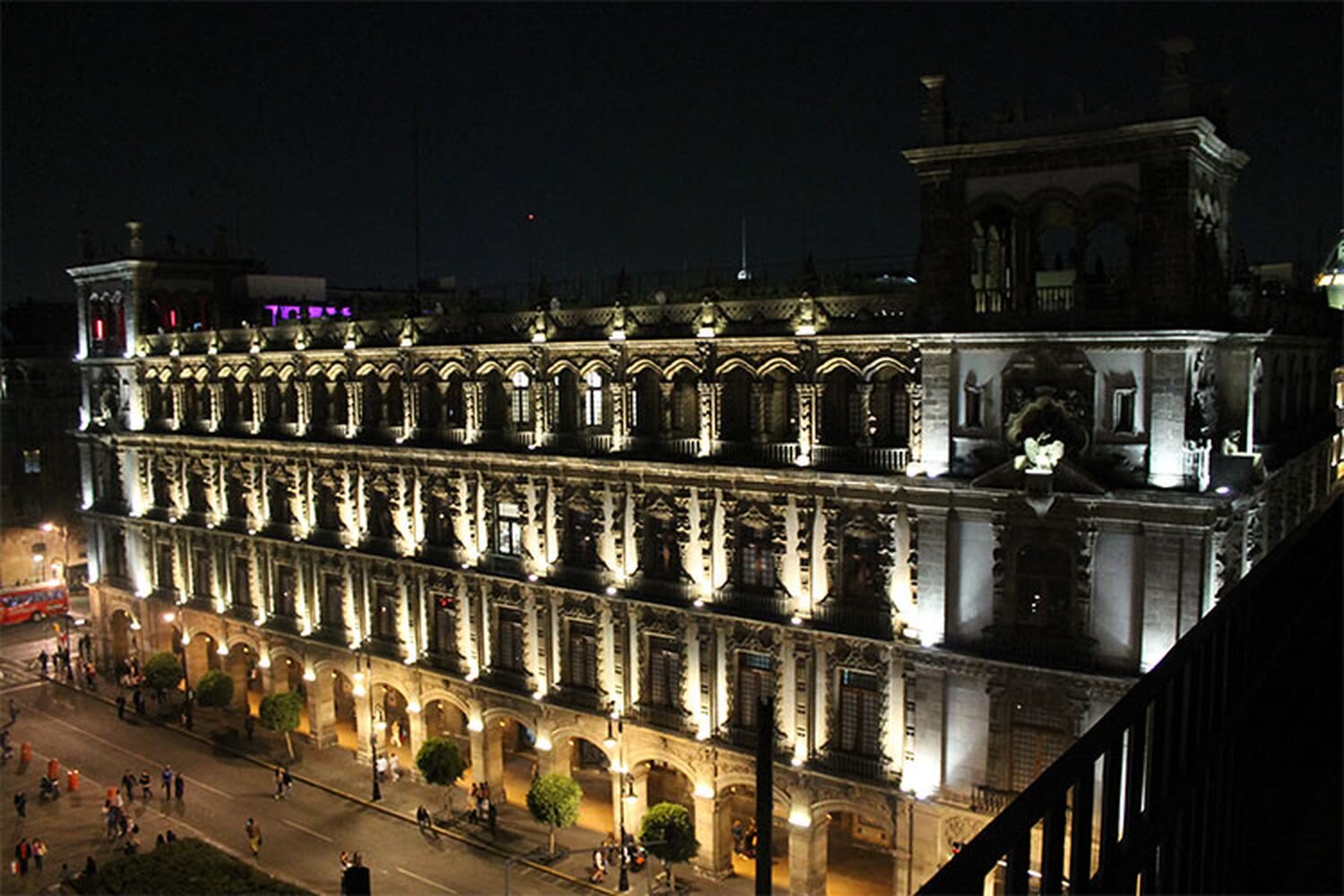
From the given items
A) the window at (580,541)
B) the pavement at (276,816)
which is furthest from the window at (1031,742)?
the window at (580,541)

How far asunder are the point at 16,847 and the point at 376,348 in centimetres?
2462

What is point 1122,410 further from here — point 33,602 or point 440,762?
point 33,602

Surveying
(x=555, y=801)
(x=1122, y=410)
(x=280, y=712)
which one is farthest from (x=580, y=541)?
(x=1122, y=410)

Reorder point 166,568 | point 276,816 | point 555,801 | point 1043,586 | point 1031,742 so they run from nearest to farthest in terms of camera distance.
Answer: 1. point 1043,586
2. point 1031,742
3. point 555,801
4. point 276,816
5. point 166,568

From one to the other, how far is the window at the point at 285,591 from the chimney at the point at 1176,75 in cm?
4408

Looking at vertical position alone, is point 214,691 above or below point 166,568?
below

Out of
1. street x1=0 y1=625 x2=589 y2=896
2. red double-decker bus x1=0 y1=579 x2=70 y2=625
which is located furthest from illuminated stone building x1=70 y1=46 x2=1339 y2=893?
red double-decker bus x1=0 y1=579 x2=70 y2=625

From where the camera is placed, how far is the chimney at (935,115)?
33.7 m

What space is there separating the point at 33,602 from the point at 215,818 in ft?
132

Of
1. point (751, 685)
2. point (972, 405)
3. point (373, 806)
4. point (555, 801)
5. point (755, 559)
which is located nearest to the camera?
point (972, 405)

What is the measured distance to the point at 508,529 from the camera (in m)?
46.7

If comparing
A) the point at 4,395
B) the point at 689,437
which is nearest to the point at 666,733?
the point at 689,437

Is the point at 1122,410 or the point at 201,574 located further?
the point at 201,574

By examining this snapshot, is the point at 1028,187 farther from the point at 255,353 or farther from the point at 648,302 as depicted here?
the point at 255,353
